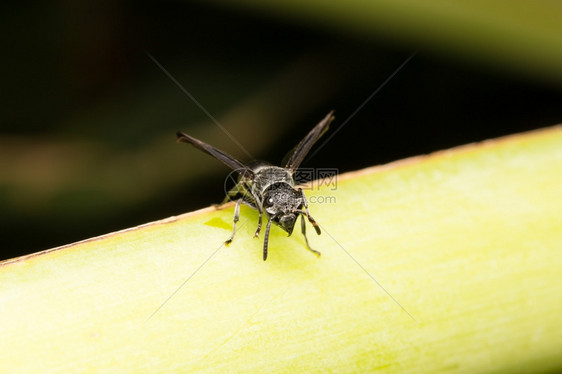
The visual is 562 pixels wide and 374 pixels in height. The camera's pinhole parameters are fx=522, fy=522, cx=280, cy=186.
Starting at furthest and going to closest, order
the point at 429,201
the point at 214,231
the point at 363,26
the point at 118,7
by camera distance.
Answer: the point at 118,7, the point at 363,26, the point at 429,201, the point at 214,231

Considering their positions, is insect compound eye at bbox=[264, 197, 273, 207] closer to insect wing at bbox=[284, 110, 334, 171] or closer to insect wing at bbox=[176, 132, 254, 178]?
insect wing at bbox=[176, 132, 254, 178]

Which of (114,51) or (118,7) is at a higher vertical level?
(118,7)

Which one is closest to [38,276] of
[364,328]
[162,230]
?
[162,230]

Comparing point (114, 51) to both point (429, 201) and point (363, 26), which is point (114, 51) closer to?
point (363, 26)

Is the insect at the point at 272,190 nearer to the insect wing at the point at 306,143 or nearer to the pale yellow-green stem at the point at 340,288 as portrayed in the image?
the insect wing at the point at 306,143

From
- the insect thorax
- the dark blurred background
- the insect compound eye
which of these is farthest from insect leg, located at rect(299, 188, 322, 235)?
the dark blurred background

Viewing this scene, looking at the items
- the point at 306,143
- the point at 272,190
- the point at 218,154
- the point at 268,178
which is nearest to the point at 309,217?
the point at 272,190

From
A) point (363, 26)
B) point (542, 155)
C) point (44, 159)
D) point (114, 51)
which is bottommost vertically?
point (542, 155)

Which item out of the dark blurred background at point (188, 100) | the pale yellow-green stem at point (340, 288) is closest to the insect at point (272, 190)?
the pale yellow-green stem at point (340, 288)
